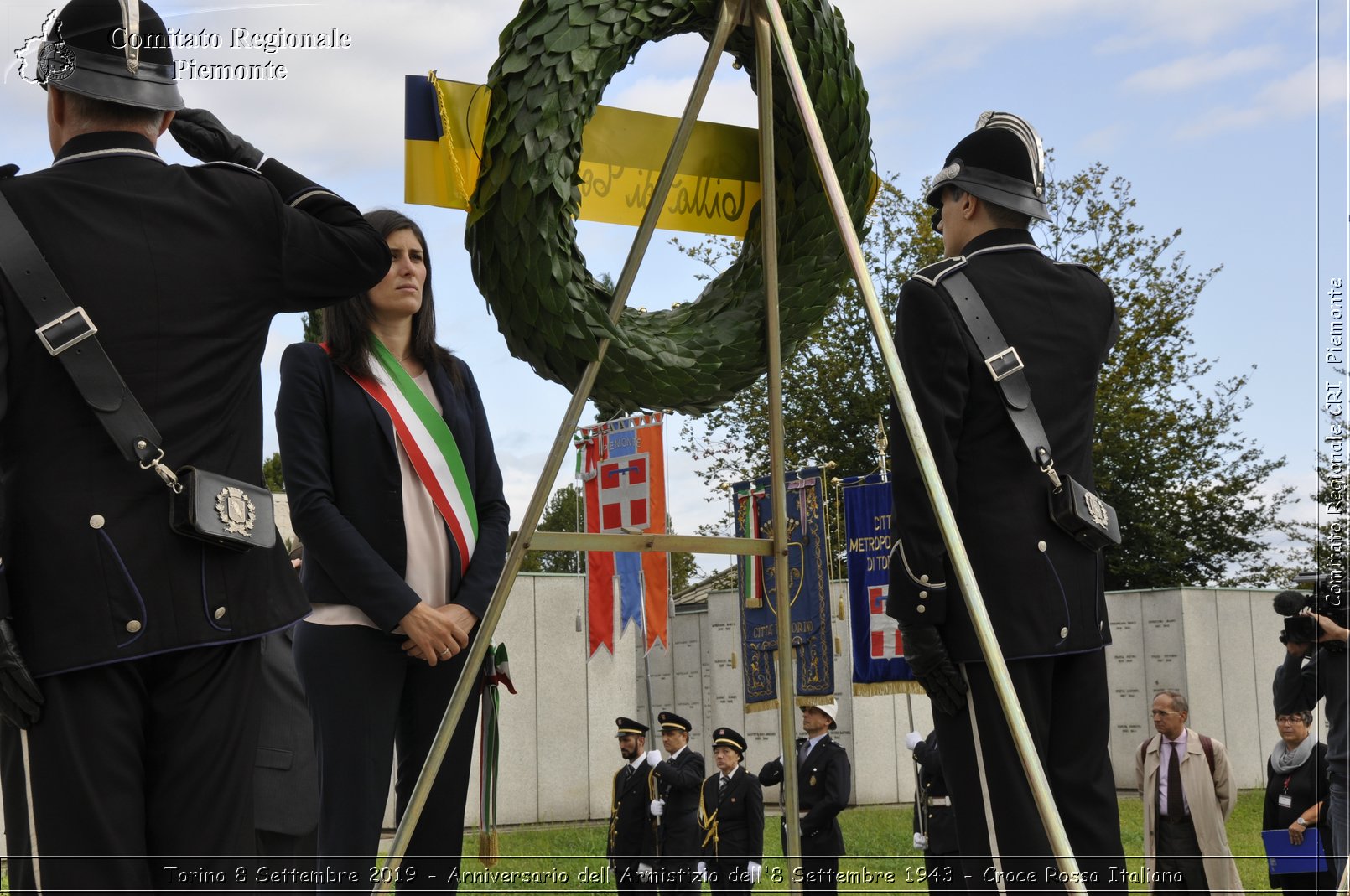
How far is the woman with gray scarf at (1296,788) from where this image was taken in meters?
7.96

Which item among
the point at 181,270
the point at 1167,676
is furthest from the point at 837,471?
the point at 181,270

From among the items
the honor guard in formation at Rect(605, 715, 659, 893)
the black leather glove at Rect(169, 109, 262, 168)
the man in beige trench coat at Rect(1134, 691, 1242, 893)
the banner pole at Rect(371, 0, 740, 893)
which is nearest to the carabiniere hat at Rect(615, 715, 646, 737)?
the honor guard in formation at Rect(605, 715, 659, 893)

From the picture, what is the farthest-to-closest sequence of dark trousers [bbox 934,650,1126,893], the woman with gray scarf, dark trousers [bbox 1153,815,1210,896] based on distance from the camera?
dark trousers [bbox 1153,815,1210,896] → the woman with gray scarf → dark trousers [bbox 934,650,1126,893]

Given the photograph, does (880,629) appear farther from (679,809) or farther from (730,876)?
(730,876)

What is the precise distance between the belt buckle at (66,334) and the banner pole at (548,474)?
106 centimetres

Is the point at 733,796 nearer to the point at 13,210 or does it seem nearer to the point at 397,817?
the point at 397,817

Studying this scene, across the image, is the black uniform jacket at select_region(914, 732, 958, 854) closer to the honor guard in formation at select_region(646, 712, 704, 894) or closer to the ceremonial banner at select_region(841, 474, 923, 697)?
the ceremonial banner at select_region(841, 474, 923, 697)

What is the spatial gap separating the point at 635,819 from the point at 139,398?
9089 mm

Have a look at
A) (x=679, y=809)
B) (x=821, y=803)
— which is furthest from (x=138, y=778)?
(x=679, y=809)

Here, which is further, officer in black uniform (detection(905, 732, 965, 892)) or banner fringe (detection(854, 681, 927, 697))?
banner fringe (detection(854, 681, 927, 697))

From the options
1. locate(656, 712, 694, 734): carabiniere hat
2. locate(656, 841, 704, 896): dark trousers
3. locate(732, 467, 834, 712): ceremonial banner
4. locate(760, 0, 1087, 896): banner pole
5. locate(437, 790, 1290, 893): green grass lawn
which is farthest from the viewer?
locate(656, 712, 694, 734): carabiniere hat

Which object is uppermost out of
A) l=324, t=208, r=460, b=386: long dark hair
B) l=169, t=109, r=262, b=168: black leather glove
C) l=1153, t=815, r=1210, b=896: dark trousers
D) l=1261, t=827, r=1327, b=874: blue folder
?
l=169, t=109, r=262, b=168: black leather glove

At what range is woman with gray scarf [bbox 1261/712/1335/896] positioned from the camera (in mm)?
7961

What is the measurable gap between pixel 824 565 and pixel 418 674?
23.1ft
